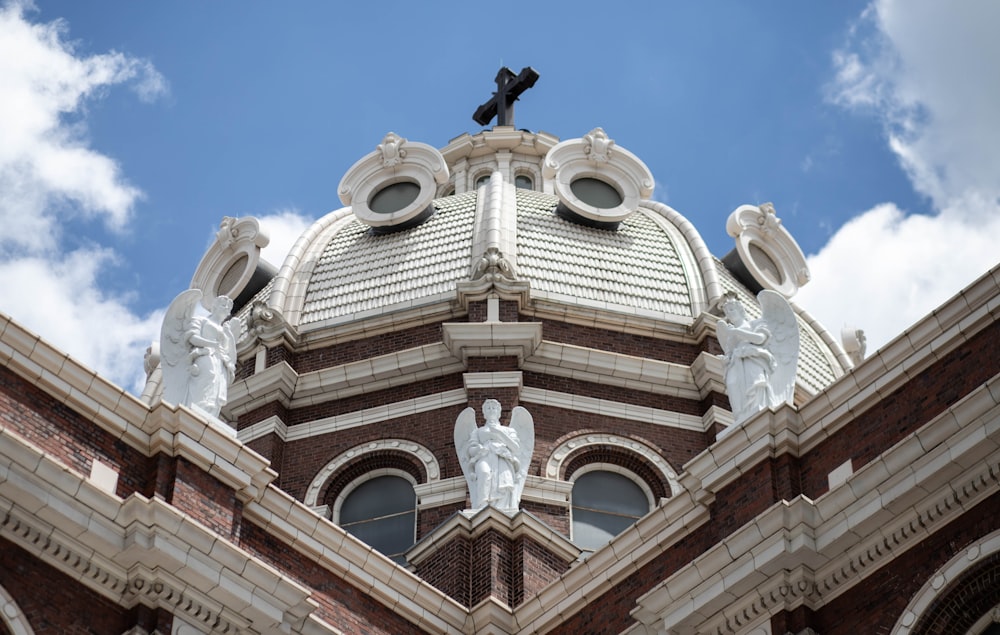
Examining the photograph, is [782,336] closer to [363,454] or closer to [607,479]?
[607,479]

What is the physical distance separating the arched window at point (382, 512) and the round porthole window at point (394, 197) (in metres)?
8.67

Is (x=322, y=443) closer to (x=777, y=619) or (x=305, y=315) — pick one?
(x=305, y=315)

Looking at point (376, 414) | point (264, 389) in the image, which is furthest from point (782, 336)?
point (264, 389)

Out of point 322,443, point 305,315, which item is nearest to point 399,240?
point 305,315

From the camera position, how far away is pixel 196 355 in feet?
98.2

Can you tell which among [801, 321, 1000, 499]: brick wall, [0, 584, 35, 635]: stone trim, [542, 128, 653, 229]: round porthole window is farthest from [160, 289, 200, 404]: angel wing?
[542, 128, 653, 229]: round porthole window

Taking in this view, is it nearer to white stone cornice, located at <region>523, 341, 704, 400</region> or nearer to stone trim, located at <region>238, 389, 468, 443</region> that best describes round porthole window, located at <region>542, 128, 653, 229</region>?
white stone cornice, located at <region>523, 341, 704, 400</region>

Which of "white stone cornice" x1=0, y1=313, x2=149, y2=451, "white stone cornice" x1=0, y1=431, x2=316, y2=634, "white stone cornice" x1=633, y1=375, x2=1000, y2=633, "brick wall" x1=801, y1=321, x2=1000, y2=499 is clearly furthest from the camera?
"white stone cornice" x1=0, y1=313, x2=149, y2=451

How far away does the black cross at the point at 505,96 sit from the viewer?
55781 mm

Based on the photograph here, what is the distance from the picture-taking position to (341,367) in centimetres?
4269

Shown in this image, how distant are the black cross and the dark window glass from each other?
1684cm

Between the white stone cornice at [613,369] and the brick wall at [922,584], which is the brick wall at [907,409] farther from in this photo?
the white stone cornice at [613,369]

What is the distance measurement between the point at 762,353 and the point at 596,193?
719 inches

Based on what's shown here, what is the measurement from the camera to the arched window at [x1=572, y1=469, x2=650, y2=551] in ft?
130
